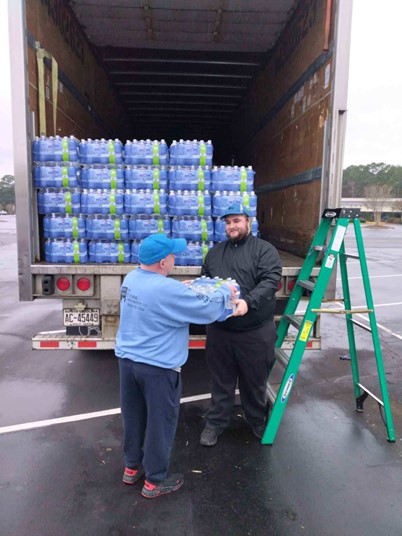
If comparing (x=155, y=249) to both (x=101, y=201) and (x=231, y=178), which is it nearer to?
(x=101, y=201)

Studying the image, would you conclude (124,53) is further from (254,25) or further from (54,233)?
(54,233)

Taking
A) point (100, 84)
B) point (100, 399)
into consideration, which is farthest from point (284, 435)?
point (100, 84)

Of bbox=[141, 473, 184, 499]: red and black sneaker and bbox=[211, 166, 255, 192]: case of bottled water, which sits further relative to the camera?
bbox=[211, 166, 255, 192]: case of bottled water

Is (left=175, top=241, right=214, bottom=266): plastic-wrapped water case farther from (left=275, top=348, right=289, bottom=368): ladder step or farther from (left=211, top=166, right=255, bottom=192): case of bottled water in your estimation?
(left=275, top=348, right=289, bottom=368): ladder step

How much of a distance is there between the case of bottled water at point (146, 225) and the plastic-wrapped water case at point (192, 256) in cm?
26

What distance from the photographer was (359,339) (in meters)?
6.68

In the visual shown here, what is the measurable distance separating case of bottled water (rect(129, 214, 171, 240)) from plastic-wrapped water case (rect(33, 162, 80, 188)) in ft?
2.17

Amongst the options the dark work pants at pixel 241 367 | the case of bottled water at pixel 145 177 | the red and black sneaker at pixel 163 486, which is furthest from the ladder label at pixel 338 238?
the red and black sneaker at pixel 163 486

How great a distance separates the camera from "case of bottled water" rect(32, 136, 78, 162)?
3.83 metres

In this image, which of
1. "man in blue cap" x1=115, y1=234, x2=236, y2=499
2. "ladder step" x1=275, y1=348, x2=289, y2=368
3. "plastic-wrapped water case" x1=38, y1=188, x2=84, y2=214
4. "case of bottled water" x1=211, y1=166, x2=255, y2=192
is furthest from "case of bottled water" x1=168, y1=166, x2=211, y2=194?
"ladder step" x1=275, y1=348, x2=289, y2=368

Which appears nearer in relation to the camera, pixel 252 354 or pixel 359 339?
pixel 252 354

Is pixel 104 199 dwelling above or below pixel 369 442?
above

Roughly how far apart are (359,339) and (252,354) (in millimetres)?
3819

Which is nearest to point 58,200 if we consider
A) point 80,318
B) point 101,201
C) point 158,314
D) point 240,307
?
point 101,201
